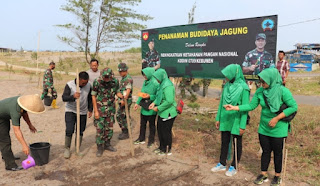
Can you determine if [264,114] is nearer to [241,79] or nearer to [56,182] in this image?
[241,79]

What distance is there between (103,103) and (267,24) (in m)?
3.47

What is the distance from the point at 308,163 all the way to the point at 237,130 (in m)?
1.61

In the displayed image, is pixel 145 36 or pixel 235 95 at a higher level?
pixel 145 36

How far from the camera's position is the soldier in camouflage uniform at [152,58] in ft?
23.3

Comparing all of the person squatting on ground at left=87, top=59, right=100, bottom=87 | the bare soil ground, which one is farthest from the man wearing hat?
the person squatting on ground at left=87, top=59, right=100, bottom=87

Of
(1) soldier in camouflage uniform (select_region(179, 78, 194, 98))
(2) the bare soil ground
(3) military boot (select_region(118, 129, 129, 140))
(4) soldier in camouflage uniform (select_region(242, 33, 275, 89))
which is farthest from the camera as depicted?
(1) soldier in camouflage uniform (select_region(179, 78, 194, 98))

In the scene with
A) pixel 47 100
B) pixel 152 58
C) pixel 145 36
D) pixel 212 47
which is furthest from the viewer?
pixel 47 100

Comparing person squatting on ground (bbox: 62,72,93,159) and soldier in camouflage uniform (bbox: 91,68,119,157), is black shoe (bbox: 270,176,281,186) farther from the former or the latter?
person squatting on ground (bbox: 62,72,93,159)

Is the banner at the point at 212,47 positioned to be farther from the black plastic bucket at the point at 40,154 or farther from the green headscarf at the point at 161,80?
the black plastic bucket at the point at 40,154

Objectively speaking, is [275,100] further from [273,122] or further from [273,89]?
[273,122]

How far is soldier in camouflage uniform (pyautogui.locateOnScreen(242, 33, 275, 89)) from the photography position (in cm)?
501

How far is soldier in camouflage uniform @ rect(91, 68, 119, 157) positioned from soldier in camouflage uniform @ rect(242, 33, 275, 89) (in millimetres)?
2678

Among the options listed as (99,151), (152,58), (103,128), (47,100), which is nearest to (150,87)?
(103,128)

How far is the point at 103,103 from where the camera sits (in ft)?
15.4
